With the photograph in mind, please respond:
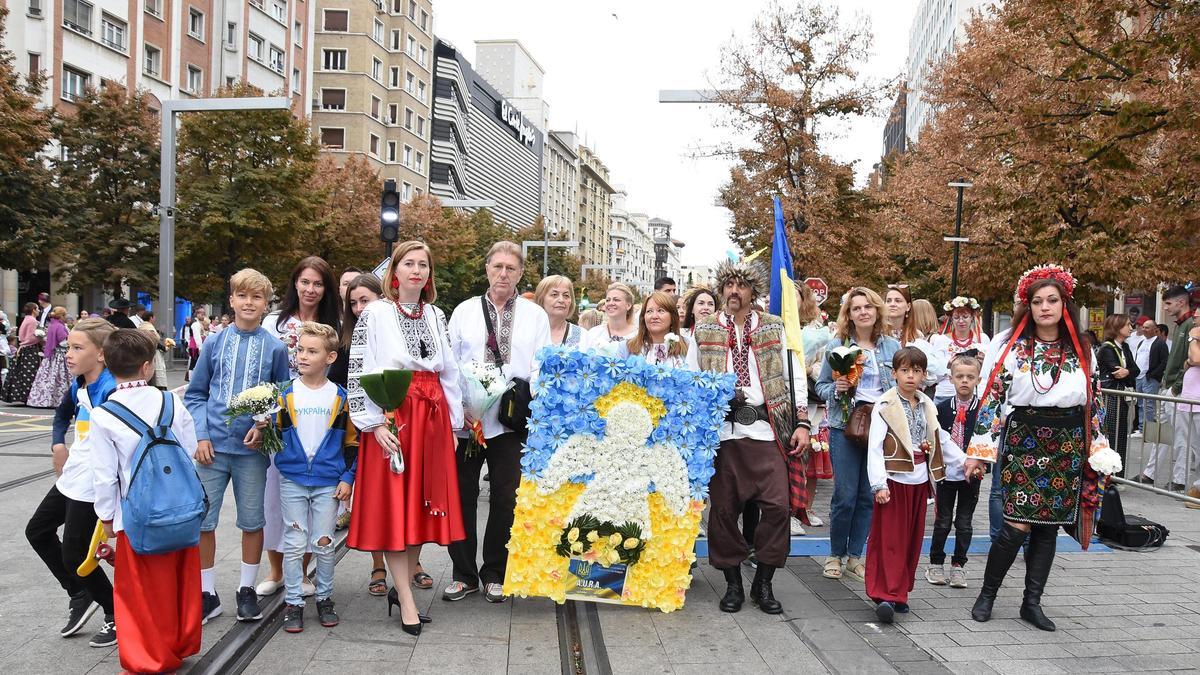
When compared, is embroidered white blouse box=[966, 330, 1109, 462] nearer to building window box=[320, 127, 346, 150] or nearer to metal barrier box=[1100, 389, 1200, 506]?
metal barrier box=[1100, 389, 1200, 506]

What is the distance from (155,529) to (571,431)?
2.21 meters

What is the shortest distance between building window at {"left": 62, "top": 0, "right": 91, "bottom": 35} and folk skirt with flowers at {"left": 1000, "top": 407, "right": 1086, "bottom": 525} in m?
34.1

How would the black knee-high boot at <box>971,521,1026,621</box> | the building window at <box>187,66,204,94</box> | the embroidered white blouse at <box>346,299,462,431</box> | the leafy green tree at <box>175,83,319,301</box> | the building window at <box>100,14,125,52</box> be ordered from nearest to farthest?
1. the embroidered white blouse at <box>346,299,462,431</box>
2. the black knee-high boot at <box>971,521,1026,621</box>
3. the leafy green tree at <box>175,83,319,301</box>
4. the building window at <box>100,14,125,52</box>
5. the building window at <box>187,66,204,94</box>

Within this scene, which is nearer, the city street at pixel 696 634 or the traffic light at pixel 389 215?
the city street at pixel 696 634

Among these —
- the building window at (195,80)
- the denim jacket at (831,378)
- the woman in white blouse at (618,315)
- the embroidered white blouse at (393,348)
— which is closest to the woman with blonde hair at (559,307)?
the woman in white blouse at (618,315)

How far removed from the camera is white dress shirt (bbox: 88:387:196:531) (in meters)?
4.11

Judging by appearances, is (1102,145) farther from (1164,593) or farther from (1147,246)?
→ (1147,246)

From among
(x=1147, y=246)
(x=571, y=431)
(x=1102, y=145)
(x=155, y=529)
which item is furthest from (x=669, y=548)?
(x=1147, y=246)

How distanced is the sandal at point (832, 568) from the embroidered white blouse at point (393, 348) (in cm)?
278

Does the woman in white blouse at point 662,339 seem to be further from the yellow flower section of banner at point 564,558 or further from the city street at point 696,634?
the city street at point 696,634

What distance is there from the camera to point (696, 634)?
506 cm

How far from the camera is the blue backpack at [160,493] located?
13.2 ft

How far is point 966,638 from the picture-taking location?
505 cm

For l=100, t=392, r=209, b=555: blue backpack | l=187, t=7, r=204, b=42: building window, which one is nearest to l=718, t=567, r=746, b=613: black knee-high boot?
l=100, t=392, r=209, b=555: blue backpack
